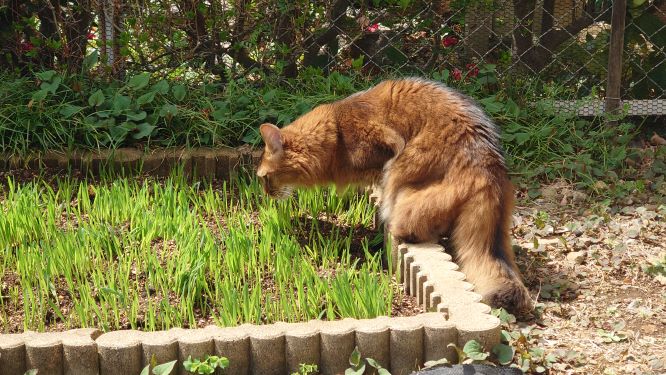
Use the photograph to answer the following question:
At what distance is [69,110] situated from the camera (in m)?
6.12

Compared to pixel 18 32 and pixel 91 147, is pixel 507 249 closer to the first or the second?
pixel 91 147

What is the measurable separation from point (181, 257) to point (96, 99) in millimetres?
2258

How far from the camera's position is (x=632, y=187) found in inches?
233

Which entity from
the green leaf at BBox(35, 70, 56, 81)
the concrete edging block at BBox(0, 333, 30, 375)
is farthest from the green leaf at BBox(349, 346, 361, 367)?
the green leaf at BBox(35, 70, 56, 81)

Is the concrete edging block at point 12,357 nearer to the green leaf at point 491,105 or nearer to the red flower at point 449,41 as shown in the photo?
the green leaf at point 491,105

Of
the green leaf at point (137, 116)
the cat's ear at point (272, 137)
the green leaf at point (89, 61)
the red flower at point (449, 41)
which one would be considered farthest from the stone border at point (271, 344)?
the red flower at point (449, 41)

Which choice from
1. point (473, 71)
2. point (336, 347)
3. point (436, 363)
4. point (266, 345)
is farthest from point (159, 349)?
point (473, 71)

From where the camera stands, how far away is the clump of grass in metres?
3.95

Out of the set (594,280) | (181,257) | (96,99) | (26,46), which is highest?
(26,46)

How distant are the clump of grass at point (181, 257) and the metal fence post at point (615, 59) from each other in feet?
7.68

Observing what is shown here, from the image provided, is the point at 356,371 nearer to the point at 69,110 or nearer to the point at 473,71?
the point at 69,110

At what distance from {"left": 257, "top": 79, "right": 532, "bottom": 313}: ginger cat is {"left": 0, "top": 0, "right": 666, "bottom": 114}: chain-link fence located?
5.95 ft

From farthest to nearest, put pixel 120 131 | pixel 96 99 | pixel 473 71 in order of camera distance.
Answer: pixel 473 71 → pixel 96 99 → pixel 120 131

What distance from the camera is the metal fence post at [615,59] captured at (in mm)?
6586
